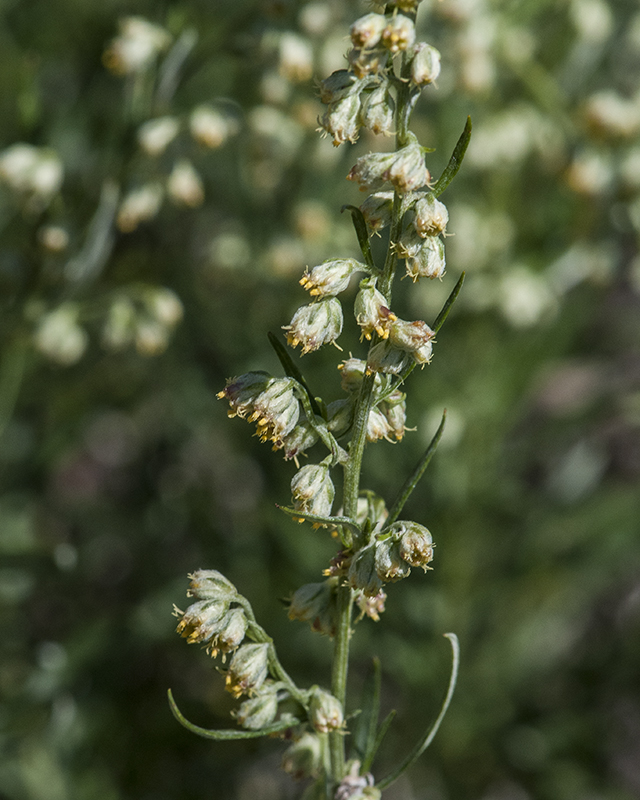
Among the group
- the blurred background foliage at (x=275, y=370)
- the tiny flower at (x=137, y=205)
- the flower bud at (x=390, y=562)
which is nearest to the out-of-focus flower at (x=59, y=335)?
the blurred background foliage at (x=275, y=370)

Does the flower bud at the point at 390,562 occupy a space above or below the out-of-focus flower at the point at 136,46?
below

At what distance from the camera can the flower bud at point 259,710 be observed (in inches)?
43.9

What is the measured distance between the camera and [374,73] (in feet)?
3.35

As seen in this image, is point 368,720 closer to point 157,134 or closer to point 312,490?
point 312,490

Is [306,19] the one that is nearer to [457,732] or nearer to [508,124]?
[508,124]

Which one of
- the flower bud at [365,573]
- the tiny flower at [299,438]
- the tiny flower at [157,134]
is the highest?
the tiny flower at [299,438]

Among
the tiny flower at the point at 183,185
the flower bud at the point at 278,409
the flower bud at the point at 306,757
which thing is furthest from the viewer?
the tiny flower at the point at 183,185

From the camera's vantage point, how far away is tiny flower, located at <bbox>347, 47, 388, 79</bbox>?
959 mm

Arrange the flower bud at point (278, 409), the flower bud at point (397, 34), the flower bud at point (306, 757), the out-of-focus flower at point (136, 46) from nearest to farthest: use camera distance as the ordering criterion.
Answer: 1. the flower bud at point (397, 34)
2. the flower bud at point (278, 409)
3. the flower bud at point (306, 757)
4. the out-of-focus flower at point (136, 46)

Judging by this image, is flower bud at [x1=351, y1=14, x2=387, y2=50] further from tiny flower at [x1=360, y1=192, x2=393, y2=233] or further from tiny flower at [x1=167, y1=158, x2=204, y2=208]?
tiny flower at [x1=167, y1=158, x2=204, y2=208]

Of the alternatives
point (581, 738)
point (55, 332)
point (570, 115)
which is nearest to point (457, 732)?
point (581, 738)

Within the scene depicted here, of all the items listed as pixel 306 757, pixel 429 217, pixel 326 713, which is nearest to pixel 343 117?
pixel 429 217

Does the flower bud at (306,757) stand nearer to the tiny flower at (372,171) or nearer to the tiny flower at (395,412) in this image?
the tiny flower at (395,412)

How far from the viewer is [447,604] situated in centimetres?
287
